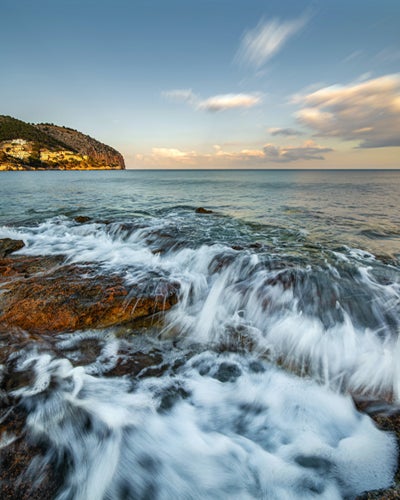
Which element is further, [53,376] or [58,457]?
[53,376]

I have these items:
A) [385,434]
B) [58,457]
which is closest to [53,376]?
[58,457]

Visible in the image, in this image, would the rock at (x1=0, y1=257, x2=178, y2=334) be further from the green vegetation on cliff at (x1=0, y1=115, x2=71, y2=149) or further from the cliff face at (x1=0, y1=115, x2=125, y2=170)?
the green vegetation on cliff at (x1=0, y1=115, x2=71, y2=149)

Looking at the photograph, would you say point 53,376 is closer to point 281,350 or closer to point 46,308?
point 46,308

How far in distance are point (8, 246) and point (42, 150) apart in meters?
135

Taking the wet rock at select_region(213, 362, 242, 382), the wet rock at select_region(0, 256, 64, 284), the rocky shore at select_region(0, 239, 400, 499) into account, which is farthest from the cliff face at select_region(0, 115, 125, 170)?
the wet rock at select_region(213, 362, 242, 382)

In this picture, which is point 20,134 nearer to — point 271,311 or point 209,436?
point 271,311

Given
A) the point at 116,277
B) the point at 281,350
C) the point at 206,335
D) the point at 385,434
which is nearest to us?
the point at 385,434

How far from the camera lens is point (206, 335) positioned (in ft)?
13.8

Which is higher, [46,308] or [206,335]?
[46,308]

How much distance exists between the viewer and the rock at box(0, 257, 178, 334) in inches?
163

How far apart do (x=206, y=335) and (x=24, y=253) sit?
6.61 meters

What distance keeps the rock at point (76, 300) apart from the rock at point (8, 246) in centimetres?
224

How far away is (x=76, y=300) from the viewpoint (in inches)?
177

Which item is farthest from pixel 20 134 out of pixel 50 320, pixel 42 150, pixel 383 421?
pixel 383 421
